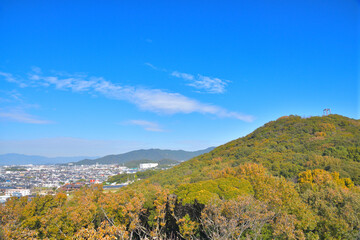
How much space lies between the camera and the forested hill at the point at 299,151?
2828cm

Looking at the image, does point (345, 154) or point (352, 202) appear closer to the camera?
point (352, 202)

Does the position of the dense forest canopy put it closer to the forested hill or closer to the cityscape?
the forested hill

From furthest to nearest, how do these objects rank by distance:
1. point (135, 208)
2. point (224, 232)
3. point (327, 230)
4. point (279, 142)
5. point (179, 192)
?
point (279, 142) < point (179, 192) < point (135, 208) < point (327, 230) < point (224, 232)

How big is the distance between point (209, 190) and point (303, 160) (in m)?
23.4

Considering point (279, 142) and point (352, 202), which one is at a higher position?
point (279, 142)

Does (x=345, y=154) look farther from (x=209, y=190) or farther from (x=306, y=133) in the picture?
(x=209, y=190)

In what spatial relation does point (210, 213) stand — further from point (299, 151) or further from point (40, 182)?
point (40, 182)

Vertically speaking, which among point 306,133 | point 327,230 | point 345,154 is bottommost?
point 327,230

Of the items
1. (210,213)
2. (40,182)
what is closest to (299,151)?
(210,213)

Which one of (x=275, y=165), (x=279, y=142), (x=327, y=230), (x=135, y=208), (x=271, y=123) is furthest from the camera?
(x=271, y=123)

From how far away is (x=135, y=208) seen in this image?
46.0ft

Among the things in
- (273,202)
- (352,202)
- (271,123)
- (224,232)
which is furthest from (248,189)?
(271,123)

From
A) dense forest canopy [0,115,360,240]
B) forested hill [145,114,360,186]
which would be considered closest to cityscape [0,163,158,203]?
dense forest canopy [0,115,360,240]

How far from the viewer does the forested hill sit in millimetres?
28281
